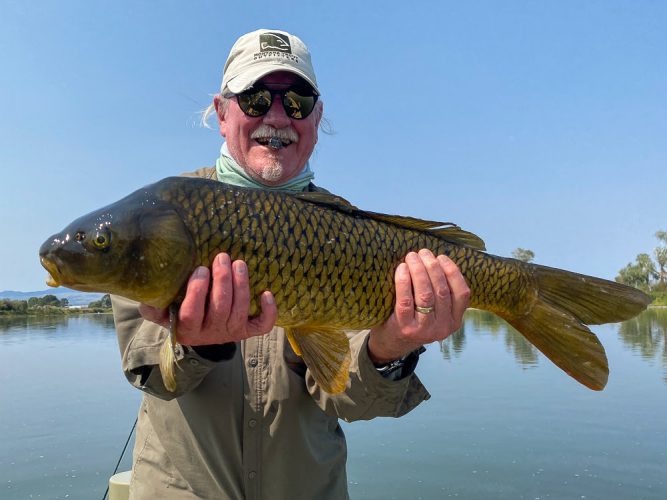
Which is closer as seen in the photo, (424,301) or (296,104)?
(424,301)

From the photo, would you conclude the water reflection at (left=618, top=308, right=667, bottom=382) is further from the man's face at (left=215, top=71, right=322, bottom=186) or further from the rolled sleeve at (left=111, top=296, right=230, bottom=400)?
Result: the rolled sleeve at (left=111, top=296, right=230, bottom=400)

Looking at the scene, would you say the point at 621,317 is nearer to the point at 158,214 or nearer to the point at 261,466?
the point at 261,466

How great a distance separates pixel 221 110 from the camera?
10.8 feet

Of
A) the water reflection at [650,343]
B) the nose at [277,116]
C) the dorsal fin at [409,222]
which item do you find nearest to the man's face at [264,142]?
the nose at [277,116]

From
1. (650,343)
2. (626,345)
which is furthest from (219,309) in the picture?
(650,343)

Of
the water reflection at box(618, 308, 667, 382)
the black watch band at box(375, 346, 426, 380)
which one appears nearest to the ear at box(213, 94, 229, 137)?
the black watch band at box(375, 346, 426, 380)

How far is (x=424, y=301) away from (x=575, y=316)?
0.74 m

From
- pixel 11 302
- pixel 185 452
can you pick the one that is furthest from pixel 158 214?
pixel 11 302

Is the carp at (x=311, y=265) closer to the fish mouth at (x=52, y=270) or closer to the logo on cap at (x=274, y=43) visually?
the fish mouth at (x=52, y=270)

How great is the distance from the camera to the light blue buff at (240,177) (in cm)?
299

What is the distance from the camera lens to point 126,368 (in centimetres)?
234

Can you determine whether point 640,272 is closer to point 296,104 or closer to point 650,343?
point 650,343

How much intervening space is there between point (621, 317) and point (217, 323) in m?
1.62

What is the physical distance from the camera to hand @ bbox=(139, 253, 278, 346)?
6.19ft
